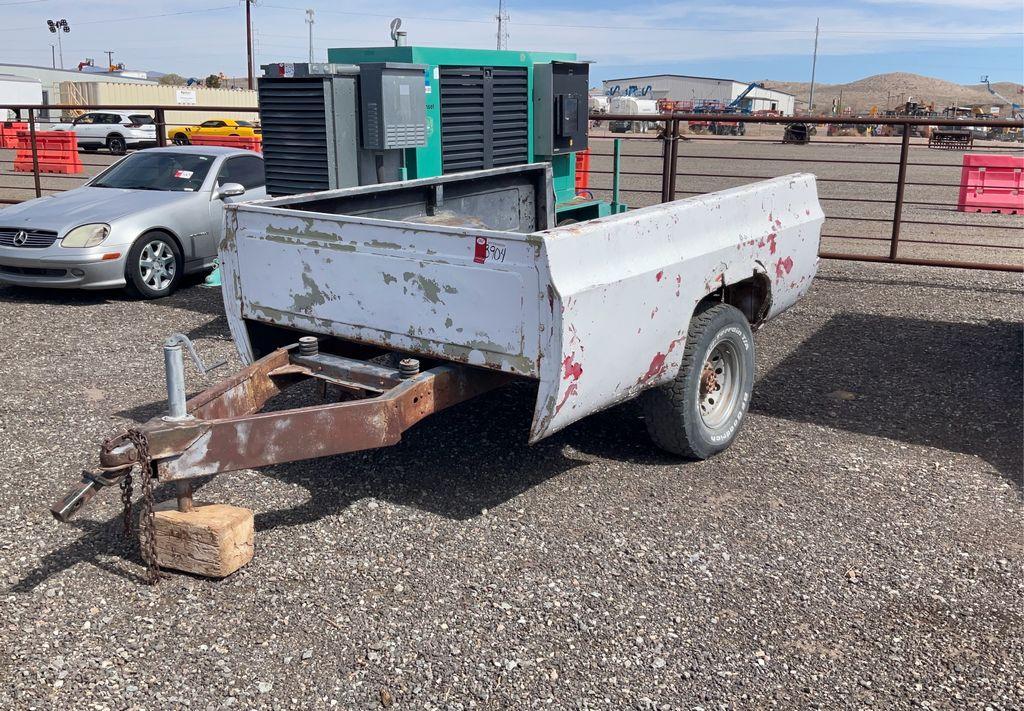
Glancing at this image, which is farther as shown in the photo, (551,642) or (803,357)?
(803,357)

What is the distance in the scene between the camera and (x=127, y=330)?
7766 mm

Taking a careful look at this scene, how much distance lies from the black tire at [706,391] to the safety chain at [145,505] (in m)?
2.30

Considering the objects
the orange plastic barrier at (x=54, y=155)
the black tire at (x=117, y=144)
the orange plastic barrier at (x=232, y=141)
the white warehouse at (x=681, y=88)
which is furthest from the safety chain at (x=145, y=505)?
the white warehouse at (x=681, y=88)

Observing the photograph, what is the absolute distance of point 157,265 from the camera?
29.2 ft

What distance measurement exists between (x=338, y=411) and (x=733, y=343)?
224 cm

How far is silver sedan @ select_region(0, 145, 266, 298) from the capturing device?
28.0 feet

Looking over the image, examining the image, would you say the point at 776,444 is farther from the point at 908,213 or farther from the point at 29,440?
the point at 908,213

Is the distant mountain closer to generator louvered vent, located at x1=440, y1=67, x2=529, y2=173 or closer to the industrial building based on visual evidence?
the industrial building

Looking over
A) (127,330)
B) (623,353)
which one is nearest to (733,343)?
(623,353)

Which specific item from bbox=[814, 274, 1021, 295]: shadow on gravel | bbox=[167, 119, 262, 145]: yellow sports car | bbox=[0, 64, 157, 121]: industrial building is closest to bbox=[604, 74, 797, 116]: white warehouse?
bbox=[0, 64, 157, 121]: industrial building

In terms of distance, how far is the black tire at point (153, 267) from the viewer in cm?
869

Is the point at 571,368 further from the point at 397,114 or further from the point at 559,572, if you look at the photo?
the point at 397,114

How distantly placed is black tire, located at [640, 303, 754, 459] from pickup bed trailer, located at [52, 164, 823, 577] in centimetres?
1

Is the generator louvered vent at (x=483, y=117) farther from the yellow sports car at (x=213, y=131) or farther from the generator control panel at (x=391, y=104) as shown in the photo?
the yellow sports car at (x=213, y=131)
